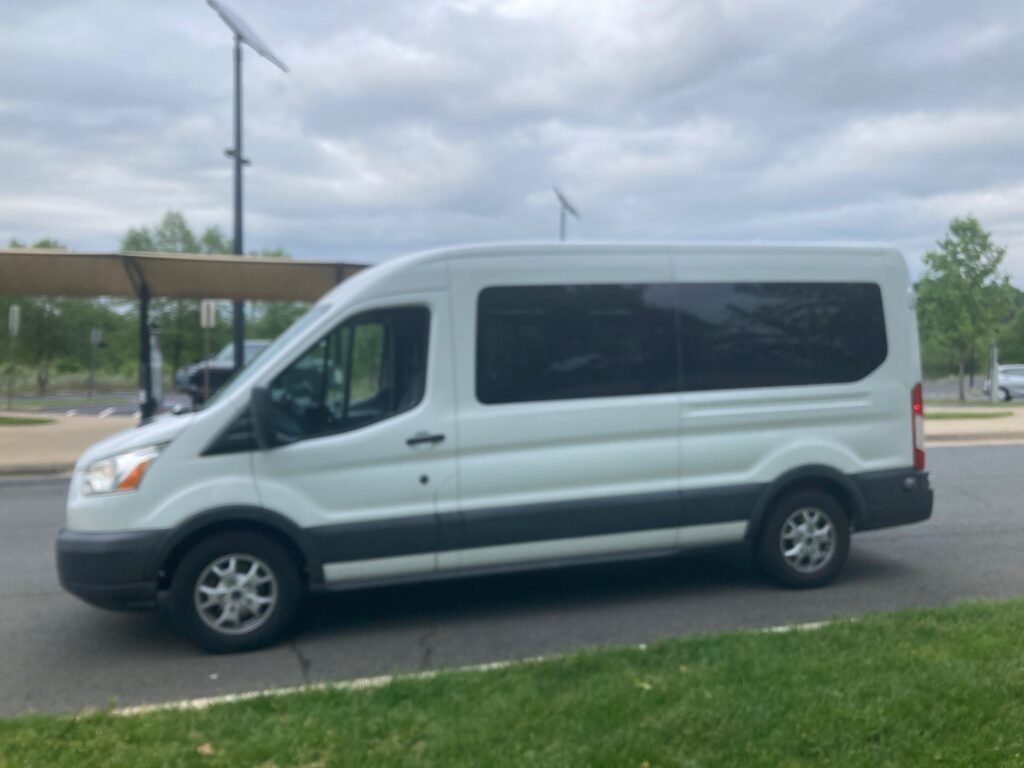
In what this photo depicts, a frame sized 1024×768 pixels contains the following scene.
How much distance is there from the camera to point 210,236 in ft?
136

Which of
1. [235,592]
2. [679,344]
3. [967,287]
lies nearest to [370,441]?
[235,592]

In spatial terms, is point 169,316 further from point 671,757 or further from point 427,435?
point 671,757

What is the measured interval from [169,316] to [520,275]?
34.2 metres

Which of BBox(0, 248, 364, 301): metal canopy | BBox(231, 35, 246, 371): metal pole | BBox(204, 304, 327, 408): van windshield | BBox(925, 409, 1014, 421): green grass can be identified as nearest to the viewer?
BBox(204, 304, 327, 408): van windshield

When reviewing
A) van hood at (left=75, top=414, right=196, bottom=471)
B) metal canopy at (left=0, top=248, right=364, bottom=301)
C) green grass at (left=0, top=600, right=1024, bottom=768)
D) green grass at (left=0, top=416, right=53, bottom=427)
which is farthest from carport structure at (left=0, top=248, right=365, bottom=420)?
green grass at (left=0, top=600, right=1024, bottom=768)

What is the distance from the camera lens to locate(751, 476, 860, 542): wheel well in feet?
20.4

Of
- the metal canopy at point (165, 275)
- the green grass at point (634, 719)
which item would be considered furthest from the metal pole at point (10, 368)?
the green grass at point (634, 719)

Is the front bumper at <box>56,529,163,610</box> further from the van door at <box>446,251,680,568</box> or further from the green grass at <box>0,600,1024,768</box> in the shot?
the van door at <box>446,251,680,568</box>

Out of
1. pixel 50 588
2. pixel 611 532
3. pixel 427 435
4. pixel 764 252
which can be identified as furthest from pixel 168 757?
pixel 764 252

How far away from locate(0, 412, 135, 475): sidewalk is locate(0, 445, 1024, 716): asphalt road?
248 inches

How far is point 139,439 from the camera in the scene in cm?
525

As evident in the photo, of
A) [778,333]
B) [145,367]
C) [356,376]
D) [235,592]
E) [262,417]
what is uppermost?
[145,367]

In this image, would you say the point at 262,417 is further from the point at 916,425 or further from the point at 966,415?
the point at 966,415

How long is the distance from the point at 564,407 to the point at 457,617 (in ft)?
4.72
